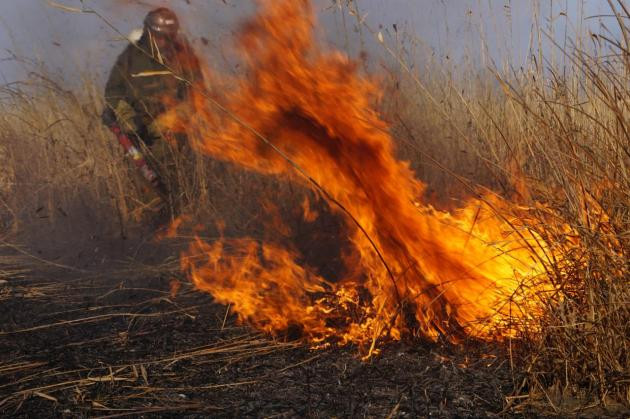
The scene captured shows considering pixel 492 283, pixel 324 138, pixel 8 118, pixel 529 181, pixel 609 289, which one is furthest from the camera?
pixel 8 118

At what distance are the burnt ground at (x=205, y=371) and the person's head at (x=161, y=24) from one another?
271 centimetres

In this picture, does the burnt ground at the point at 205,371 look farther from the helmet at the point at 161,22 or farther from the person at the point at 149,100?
the helmet at the point at 161,22

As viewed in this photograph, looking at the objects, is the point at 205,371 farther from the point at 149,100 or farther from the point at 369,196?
the point at 149,100

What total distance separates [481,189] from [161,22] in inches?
132

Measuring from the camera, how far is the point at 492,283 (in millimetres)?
2170

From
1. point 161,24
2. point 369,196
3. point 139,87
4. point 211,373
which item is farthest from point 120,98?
point 211,373

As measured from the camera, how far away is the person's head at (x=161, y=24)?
16.4 feet

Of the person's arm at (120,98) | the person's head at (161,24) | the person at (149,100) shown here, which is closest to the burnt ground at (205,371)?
the person at (149,100)

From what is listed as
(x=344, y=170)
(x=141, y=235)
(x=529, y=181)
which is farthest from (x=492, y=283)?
(x=141, y=235)

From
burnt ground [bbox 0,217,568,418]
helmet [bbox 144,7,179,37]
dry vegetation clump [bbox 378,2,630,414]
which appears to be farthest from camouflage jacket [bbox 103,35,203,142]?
dry vegetation clump [bbox 378,2,630,414]

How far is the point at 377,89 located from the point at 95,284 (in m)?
2.26

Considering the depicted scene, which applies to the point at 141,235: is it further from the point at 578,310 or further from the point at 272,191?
the point at 578,310

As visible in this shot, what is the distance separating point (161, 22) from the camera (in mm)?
4996

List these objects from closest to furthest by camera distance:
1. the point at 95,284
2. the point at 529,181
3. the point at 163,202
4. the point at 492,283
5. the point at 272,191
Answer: the point at 529,181
the point at 492,283
the point at 95,284
the point at 272,191
the point at 163,202
